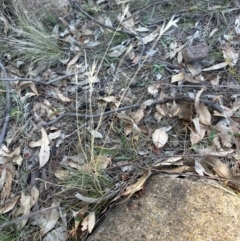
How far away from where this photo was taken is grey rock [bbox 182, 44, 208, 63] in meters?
2.12

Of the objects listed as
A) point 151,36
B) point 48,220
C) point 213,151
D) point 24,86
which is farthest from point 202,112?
point 24,86

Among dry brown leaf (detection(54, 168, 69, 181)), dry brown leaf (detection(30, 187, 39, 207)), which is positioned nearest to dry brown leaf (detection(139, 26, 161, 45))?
dry brown leaf (detection(54, 168, 69, 181))

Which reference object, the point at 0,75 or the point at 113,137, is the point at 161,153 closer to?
the point at 113,137

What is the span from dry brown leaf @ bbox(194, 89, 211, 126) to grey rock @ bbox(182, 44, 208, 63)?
0.26 m

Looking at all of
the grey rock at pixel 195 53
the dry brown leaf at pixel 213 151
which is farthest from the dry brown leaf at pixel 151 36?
the dry brown leaf at pixel 213 151

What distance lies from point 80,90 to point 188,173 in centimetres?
78

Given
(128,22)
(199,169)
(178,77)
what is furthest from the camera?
(128,22)

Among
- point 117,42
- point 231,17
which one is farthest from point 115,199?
point 231,17

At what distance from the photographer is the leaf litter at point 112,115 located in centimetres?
181

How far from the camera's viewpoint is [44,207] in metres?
1.87

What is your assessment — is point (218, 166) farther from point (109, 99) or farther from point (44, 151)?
point (44, 151)

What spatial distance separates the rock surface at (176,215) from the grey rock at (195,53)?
708mm

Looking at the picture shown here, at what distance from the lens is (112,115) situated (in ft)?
6.68

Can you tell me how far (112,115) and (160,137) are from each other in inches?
10.9
